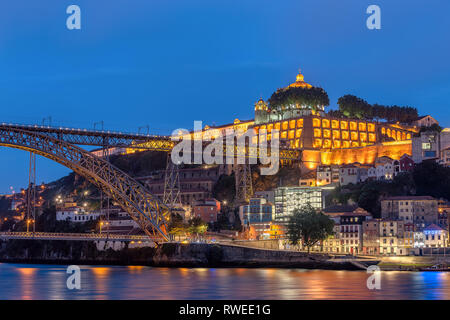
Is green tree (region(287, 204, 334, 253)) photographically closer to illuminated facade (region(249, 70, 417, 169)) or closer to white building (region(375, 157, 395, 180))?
white building (region(375, 157, 395, 180))

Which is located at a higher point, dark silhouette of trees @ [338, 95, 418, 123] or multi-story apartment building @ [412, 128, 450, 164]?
dark silhouette of trees @ [338, 95, 418, 123]

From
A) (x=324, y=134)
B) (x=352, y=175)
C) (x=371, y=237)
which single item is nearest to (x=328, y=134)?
(x=324, y=134)

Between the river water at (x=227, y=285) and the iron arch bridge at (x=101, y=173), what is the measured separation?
496cm

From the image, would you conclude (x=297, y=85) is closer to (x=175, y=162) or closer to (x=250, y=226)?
(x=250, y=226)

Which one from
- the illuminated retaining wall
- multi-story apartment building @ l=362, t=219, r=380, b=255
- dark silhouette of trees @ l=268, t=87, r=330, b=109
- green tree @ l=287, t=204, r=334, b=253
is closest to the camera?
green tree @ l=287, t=204, r=334, b=253

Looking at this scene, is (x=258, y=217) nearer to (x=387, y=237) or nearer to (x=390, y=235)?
(x=387, y=237)

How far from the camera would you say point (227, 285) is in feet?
145

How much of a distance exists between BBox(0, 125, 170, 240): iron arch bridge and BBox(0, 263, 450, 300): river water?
4.96 metres

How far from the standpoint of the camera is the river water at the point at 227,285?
1537 inches

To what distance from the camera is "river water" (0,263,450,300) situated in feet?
128

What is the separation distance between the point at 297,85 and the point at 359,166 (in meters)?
28.8

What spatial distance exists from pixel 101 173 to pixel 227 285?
16083 millimetres

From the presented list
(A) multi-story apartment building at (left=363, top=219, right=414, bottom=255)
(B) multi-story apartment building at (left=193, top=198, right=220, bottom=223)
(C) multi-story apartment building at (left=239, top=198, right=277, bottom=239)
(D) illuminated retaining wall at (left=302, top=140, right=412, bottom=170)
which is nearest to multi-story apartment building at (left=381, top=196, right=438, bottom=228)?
(A) multi-story apartment building at (left=363, top=219, right=414, bottom=255)
